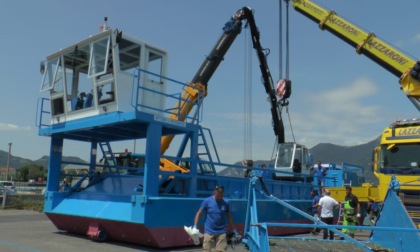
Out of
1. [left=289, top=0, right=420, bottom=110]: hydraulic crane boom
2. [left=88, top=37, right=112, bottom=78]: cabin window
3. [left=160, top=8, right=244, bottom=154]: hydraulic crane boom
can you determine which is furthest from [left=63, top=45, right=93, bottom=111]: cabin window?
[left=289, top=0, right=420, bottom=110]: hydraulic crane boom

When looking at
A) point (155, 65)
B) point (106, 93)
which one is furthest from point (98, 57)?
point (155, 65)

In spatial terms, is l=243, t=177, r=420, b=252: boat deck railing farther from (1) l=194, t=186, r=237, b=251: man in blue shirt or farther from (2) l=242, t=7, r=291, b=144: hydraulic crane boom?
(2) l=242, t=7, r=291, b=144: hydraulic crane boom

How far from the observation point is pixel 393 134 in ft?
45.8

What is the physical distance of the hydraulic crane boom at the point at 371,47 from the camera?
618 inches

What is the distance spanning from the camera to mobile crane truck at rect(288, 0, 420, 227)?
1302 centimetres

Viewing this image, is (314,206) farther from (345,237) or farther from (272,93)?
(345,237)

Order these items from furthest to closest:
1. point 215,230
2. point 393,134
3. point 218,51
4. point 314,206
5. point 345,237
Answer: point 218,51, point 314,206, point 393,134, point 215,230, point 345,237

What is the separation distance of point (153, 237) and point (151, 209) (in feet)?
2.25

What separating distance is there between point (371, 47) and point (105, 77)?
41.1 feet

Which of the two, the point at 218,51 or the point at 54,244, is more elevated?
the point at 218,51

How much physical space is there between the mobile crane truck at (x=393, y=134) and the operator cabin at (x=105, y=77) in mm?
8038

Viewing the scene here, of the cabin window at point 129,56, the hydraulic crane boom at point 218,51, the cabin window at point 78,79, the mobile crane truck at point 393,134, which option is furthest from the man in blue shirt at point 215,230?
the hydraulic crane boom at point 218,51

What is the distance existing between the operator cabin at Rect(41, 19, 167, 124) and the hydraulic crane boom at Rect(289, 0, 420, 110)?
9.82 m

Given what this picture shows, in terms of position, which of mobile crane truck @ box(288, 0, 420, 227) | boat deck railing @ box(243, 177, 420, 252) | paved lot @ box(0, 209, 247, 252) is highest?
mobile crane truck @ box(288, 0, 420, 227)
